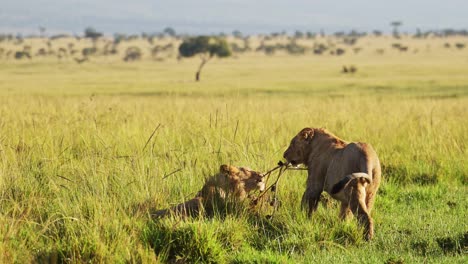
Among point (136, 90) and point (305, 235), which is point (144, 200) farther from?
point (136, 90)

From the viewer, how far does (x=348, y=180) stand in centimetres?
546

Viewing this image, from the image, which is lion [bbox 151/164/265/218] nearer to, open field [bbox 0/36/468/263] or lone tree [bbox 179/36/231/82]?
open field [bbox 0/36/468/263]

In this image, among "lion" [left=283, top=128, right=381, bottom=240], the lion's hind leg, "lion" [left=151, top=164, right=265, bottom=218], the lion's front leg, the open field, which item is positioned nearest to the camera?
the open field

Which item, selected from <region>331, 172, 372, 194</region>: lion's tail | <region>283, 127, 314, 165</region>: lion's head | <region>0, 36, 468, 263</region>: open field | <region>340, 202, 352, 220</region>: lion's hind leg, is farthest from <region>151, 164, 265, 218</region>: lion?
<region>331, 172, 372, 194</region>: lion's tail

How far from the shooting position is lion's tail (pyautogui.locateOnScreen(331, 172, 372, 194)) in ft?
17.5

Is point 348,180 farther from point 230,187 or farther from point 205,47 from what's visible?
point 205,47

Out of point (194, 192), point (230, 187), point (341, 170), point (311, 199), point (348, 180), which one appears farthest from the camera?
point (194, 192)

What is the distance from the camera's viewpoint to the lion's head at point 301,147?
6.71m

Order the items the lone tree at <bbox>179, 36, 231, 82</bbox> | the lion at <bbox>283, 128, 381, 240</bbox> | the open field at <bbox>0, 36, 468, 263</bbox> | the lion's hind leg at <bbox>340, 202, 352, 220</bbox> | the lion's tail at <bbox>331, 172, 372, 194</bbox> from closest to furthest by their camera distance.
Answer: the lion's tail at <bbox>331, 172, 372, 194</bbox> < the open field at <bbox>0, 36, 468, 263</bbox> < the lion at <bbox>283, 128, 381, 240</bbox> < the lion's hind leg at <bbox>340, 202, 352, 220</bbox> < the lone tree at <bbox>179, 36, 231, 82</bbox>

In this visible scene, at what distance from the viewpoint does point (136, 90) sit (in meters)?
39.7

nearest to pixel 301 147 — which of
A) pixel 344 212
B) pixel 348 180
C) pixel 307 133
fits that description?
pixel 307 133

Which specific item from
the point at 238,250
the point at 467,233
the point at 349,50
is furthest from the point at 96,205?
the point at 349,50

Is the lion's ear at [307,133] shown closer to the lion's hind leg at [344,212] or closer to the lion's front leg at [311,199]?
the lion's front leg at [311,199]

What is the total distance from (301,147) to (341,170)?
697 mm
